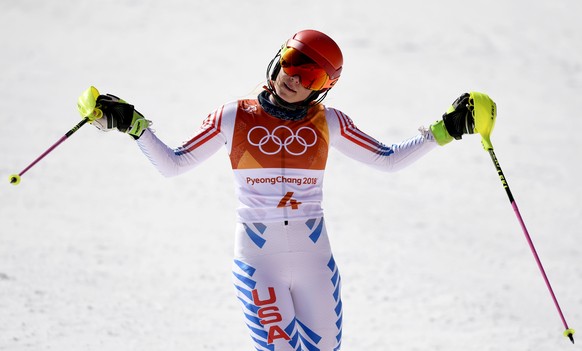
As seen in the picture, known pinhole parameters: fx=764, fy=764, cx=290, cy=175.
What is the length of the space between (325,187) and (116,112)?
710 centimetres

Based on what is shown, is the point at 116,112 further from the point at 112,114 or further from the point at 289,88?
the point at 289,88

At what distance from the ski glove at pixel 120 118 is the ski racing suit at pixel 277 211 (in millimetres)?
66

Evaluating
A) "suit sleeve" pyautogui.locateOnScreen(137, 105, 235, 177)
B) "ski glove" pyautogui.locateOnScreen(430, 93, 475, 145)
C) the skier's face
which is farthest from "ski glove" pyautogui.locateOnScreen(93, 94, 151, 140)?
"ski glove" pyautogui.locateOnScreen(430, 93, 475, 145)

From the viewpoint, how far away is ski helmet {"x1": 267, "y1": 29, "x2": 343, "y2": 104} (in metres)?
3.84

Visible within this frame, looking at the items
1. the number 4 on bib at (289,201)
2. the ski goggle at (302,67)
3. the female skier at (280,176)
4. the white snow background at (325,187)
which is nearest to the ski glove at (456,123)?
the female skier at (280,176)

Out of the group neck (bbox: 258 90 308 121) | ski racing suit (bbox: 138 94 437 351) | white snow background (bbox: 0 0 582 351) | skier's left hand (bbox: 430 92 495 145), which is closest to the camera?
ski racing suit (bbox: 138 94 437 351)

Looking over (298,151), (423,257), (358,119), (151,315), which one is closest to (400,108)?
(358,119)

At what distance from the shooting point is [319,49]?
3861 millimetres

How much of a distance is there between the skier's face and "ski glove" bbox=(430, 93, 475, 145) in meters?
0.77

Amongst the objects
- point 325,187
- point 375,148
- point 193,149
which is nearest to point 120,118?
point 193,149

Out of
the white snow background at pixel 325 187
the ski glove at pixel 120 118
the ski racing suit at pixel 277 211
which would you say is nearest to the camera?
the ski glove at pixel 120 118

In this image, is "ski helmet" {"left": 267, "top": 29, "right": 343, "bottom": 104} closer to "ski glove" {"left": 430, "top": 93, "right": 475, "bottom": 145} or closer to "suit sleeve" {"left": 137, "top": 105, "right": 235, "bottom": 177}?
"suit sleeve" {"left": 137, "top": 105, "right": 235, "bottom": 177}

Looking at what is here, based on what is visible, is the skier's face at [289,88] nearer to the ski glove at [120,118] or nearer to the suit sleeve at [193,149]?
the suit sleeve at [193,149]

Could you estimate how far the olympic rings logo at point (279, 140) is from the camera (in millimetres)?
3906
